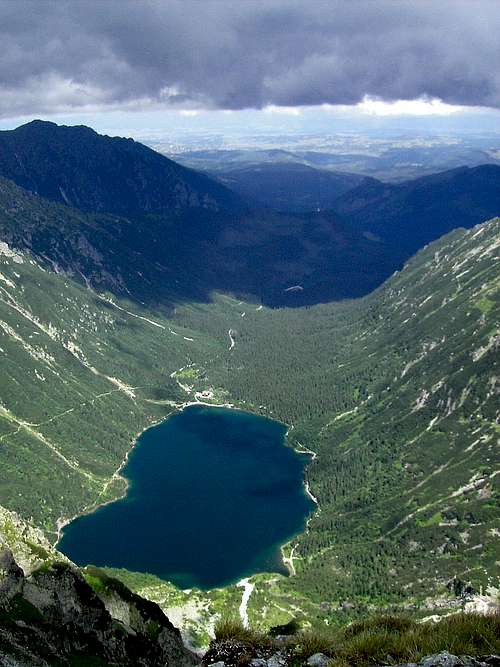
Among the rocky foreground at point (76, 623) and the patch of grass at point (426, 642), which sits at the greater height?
the patch of grass at point (426, 642)

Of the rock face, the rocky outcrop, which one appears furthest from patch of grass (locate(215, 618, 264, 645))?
the rock face

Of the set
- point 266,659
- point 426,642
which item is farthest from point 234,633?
point 426,642

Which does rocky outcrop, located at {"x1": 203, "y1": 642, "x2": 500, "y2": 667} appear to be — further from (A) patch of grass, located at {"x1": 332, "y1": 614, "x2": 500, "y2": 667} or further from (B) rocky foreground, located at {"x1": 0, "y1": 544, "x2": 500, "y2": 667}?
(B) rocky foreground, located at {"x1": 0, "y1": 544, "x2": 500, "y2": 667}

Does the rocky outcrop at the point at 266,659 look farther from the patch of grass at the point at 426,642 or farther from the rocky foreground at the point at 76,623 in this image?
the rocky foreground at the point at 76,623

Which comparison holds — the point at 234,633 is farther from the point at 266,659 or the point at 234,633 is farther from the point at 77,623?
the point at 77,623

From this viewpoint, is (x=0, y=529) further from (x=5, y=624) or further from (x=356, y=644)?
(x=356, y=644)

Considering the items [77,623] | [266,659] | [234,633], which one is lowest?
[77,623]

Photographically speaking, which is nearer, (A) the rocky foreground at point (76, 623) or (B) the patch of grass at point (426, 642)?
(B) the patch of grass at point (426, 642)

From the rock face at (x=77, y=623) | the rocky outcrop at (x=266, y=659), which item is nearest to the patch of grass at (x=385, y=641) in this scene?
the rocky outcrop at (x=266, y=659)

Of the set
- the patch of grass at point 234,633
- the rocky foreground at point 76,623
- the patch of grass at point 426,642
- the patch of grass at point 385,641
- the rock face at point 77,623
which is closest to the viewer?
the patch of grass at point 426,642
